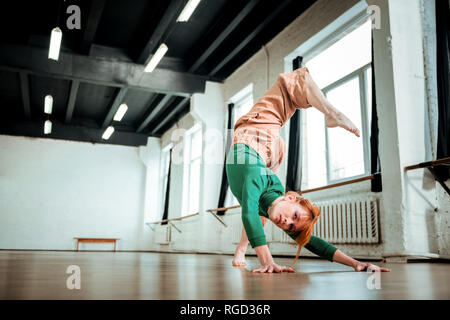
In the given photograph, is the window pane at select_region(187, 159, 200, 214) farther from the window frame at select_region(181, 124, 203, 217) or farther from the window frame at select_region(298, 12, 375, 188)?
the window frame at select_region(298, 12, 375, 188)

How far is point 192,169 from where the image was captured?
10656 millimetres

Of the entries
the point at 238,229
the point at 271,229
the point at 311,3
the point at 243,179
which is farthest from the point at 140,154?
the point at 243,179

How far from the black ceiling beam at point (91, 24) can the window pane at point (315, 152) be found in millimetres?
3458

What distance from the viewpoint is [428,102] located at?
405 cm

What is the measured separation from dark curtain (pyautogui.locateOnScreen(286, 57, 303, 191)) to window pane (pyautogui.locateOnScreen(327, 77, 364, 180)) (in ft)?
1.45

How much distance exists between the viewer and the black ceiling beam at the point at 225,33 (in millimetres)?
5819

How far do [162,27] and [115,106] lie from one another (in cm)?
398

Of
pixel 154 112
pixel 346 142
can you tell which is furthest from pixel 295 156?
pixel 154 112

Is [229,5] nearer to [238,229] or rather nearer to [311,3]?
[311,3]

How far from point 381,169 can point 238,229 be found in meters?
3.79

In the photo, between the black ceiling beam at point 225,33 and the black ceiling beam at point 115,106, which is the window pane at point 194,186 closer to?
the black ceiling beam at point 115,106

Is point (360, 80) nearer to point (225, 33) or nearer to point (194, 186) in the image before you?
point (225, 33)

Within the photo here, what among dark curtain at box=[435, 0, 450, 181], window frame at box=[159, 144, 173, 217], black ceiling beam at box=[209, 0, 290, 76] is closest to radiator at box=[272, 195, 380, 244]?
dark curtain at box=[435, 0, 450, 181]

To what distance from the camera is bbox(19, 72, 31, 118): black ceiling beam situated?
8242 millimetres
